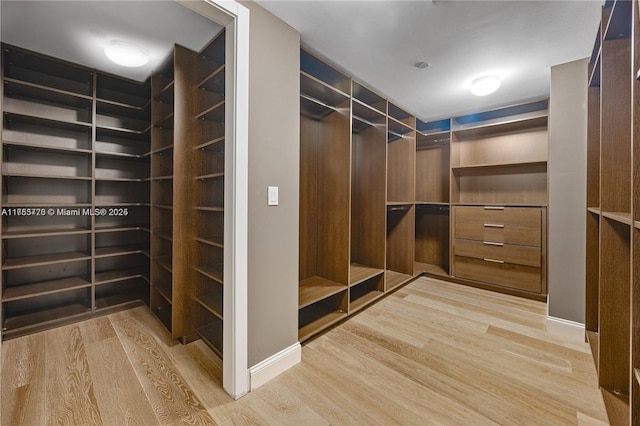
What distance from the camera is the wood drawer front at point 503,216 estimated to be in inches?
116

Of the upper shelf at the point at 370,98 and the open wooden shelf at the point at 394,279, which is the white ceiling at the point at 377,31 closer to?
the upper shelf at the point at 370,98

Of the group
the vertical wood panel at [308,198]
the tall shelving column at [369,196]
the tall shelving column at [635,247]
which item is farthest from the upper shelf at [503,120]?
the tall shelving column at [635,247]

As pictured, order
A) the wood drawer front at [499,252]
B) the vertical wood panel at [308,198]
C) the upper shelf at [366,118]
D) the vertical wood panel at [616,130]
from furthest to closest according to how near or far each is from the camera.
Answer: the wood drawer front at [499,252], the upper shelf at [366,118], the vertical wood panel at [308,198], the vertical wood panel at [616,130]

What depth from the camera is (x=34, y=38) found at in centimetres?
198

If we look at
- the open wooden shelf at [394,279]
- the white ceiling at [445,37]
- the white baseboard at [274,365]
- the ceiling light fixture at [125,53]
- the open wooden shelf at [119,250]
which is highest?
the white ceiling at [445,37]

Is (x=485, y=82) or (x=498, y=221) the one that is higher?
(x=485, y=82)

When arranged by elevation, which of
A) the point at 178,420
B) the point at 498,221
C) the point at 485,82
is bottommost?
the point at 178,420

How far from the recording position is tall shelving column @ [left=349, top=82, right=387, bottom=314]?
9.86 ft

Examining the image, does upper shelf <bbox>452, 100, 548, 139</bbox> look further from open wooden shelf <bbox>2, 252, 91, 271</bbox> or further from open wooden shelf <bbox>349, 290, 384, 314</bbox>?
open wooden shelf <bbox>2, 252, 91, 271</bbox>

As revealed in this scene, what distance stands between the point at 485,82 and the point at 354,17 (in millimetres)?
1549

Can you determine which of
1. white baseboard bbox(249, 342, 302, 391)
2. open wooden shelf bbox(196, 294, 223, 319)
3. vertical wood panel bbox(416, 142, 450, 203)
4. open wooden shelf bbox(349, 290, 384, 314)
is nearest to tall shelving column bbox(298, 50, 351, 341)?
open wooden shelf bbox(349, 290, 384, 314)

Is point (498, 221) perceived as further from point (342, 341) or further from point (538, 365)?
point (342, 341)

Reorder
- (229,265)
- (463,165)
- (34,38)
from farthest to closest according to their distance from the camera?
(463,165)
(34,38)
(229,265)

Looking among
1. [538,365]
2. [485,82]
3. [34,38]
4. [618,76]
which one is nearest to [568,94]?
[485,82]
